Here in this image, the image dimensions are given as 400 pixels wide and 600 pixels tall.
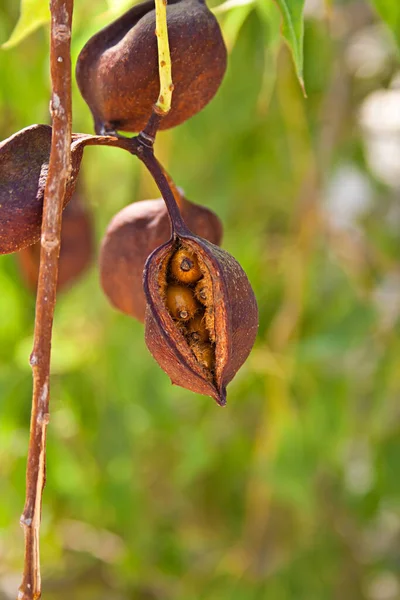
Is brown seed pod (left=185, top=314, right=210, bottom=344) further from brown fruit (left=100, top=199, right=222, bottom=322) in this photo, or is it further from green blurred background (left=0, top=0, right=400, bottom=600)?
green blurred background (left=0, top=0, right=400, bottom=600)

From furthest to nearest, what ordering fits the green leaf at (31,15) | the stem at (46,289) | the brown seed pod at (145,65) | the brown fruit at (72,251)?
1. the brown fruit at (72,251)
2. the green leaf at (31,15)
3. the brown seed pod at (145,65)
4. the stem at (46,289)

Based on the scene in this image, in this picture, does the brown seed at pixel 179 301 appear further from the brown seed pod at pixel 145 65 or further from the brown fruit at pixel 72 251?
the brown fruit at pixel 72 251

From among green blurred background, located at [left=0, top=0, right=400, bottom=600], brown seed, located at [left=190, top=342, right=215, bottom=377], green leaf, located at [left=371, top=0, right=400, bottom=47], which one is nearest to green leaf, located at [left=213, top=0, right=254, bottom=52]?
green leaf, located at [left=371, top=0, right=400, bottom=47]

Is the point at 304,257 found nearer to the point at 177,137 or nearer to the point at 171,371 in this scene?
the point at 177,137

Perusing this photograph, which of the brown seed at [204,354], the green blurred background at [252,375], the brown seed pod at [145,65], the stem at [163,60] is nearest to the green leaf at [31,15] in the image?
the brown seed pod at [145,65]

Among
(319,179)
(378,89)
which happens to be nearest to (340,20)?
(378,89)

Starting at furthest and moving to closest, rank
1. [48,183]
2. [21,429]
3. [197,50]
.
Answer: [21,429], [197,50], [48,183]
